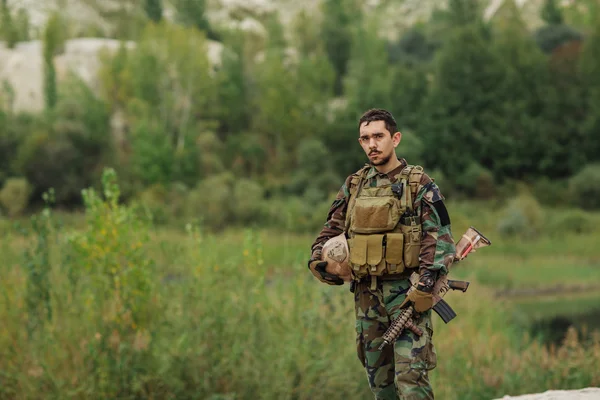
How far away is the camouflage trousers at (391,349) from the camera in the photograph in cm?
424

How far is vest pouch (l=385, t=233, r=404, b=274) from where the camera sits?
4.27 metres

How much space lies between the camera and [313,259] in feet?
14.9

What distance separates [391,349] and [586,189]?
33.1m

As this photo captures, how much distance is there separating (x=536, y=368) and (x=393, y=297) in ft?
13.9

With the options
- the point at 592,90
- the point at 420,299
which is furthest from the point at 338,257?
the point at 592,90

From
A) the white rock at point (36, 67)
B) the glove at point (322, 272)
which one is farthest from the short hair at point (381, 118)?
the white rock at point (36, 67)

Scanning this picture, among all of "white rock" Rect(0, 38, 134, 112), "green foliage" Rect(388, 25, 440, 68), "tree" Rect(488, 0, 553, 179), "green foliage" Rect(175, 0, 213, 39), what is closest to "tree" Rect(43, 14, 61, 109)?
"white rock" Rect(0, 38, 134, 112)

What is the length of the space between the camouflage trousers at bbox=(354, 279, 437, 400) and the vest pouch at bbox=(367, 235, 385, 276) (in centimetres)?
15

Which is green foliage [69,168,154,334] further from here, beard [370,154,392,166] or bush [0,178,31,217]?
bush [0,178,31,217]

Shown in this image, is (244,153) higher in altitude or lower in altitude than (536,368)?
higher

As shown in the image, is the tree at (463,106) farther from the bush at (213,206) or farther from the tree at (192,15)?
the tree at (192,15)

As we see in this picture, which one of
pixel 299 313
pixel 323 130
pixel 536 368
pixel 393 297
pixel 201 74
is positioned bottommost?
pixel 536 368

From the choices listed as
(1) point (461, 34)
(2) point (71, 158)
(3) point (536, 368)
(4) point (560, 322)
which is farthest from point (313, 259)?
(1) point (461, 34)

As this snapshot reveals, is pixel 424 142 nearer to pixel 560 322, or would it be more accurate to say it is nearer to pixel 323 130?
pixel 323 130
